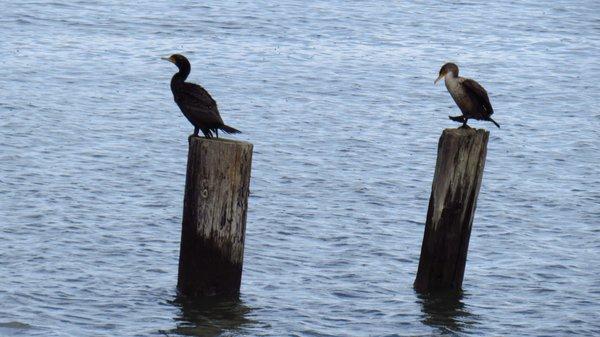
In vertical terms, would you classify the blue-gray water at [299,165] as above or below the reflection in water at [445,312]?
above

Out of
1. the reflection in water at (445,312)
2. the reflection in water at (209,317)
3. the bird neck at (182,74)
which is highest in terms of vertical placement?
the bird neck at (182,74)

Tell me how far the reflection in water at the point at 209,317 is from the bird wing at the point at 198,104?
160cm

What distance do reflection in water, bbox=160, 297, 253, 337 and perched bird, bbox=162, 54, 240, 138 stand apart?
4.94 ft

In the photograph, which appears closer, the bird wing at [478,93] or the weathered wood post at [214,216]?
the weathered wood post at [214,216]

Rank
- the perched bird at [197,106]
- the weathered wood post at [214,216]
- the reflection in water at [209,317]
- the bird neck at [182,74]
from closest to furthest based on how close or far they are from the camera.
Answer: the weathered wood post at [214,216] < the reflection in water at [209,317] < the perched bird at [197,106] < the bird neck at [182,74]

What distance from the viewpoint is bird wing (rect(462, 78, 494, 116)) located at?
1245 centimetres

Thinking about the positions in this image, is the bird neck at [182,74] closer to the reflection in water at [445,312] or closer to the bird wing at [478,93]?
the bird wing at [478,93]

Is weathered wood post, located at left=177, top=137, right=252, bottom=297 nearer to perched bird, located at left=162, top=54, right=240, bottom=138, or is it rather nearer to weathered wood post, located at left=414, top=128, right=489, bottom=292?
perched bird, located at left=162, top=54, right=240, bottom=138

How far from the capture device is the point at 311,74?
25.1 metres

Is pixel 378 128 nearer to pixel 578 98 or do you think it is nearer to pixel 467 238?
pixel 578 98

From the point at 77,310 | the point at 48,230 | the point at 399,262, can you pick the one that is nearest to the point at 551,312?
the point at 399,262

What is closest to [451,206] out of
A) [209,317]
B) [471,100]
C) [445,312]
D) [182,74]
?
[445,312]

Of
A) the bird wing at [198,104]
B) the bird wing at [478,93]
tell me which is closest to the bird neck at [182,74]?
the bird wing at [198,104]

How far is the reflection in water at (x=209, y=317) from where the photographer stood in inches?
438
